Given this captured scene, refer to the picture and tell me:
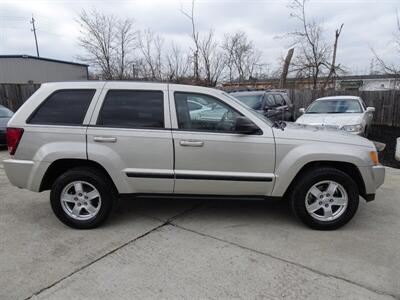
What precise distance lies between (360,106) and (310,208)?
23.8ft

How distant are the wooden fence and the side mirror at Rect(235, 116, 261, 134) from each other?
45.5 feet

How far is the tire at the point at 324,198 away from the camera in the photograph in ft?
11.7

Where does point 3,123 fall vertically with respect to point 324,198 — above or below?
above

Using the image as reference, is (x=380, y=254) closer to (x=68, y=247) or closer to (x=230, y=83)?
(x=68, y=247)

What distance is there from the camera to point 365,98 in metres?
15.2

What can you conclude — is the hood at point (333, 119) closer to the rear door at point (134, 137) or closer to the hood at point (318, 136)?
the hood at point (318, 136)

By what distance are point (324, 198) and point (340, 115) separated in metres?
6.13

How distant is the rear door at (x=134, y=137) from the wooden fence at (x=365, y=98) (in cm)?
1447

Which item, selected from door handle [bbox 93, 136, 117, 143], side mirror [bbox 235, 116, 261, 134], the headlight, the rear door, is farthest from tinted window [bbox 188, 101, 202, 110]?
the headlight

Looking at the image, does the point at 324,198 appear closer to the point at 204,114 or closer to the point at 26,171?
the point at 204,114

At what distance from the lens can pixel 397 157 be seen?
7.55 m

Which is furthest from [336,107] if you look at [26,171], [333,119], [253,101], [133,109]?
[26,171]

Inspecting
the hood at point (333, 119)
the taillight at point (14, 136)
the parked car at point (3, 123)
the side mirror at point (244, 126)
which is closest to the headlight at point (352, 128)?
the hood at point (333, 119)

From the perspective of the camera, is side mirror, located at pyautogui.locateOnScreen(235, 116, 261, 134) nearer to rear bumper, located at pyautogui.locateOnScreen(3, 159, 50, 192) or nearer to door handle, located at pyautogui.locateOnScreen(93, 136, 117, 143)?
door handle, located at pyautogui.locateOnScreen(93, 136, 117, 143)
